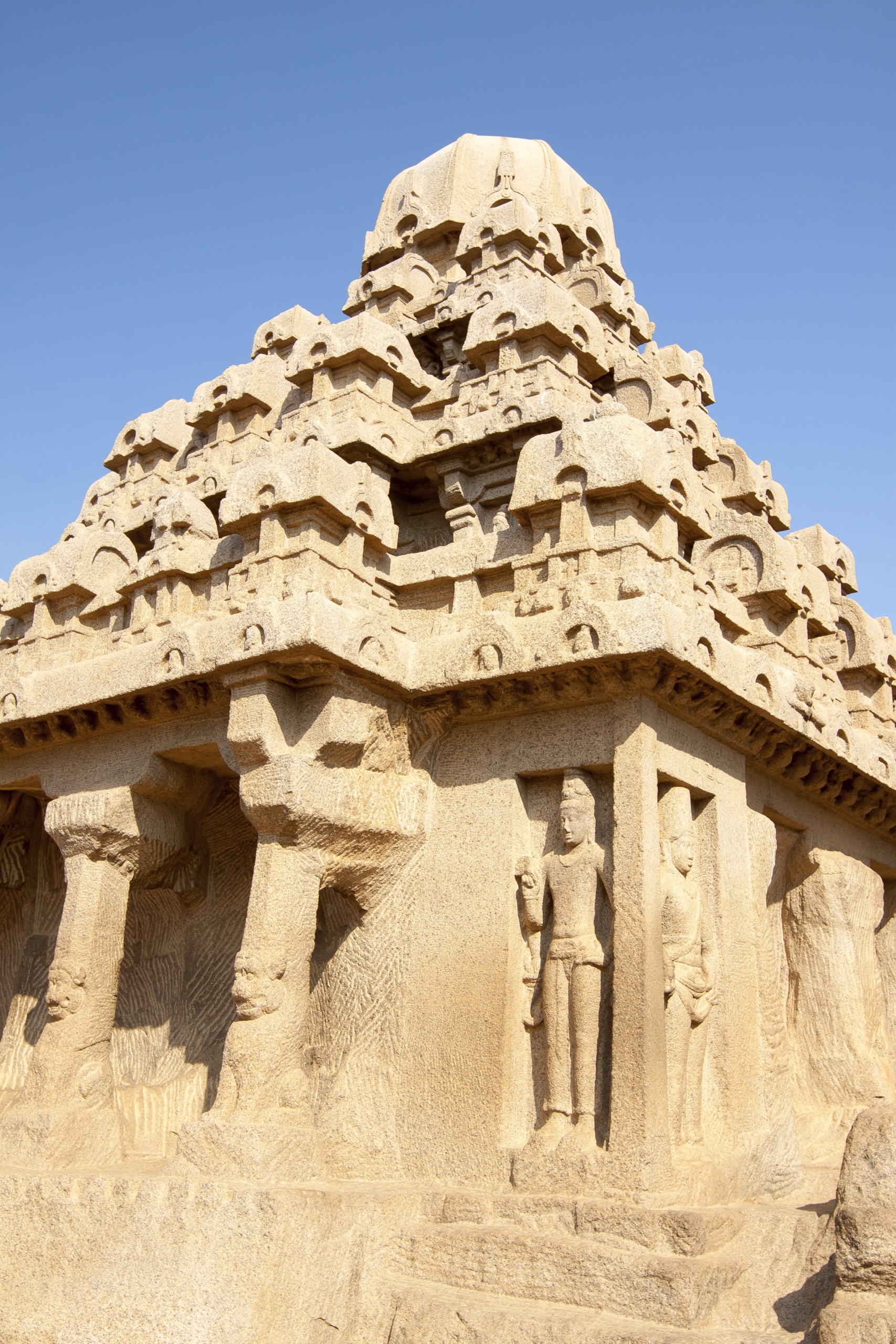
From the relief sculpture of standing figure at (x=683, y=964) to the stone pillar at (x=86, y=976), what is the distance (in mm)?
4334

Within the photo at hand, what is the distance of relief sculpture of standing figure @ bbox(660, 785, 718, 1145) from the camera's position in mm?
7457

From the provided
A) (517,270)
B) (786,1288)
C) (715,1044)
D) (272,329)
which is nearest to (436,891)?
(715,1044)

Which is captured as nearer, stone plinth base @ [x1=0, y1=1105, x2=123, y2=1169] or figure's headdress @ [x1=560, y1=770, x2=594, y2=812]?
figure's headdress @ [x1=560, y1=770, x2=594, y2=812]

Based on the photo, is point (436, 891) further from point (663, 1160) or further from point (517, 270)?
point (517, 270)

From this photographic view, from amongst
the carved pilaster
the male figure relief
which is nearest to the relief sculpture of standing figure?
the male figure relief

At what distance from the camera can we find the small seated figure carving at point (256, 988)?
26.1 feet

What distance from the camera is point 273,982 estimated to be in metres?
8.04

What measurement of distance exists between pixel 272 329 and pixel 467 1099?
981 cm

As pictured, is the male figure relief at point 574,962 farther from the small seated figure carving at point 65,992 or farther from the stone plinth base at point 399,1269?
the small seated figure carving at point 65,992

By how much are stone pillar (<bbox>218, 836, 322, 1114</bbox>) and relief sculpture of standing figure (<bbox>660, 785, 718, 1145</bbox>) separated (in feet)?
8.19

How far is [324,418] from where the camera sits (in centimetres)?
1126

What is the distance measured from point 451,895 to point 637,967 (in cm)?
166

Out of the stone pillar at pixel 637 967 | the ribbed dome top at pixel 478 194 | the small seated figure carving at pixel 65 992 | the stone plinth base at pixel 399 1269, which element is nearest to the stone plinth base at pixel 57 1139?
the small seated figure carving at pixel 65 992

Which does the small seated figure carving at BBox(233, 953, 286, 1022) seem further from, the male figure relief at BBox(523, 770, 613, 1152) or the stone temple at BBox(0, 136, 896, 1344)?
the male figure relief at BBox(523, 770, 613, 1152)
